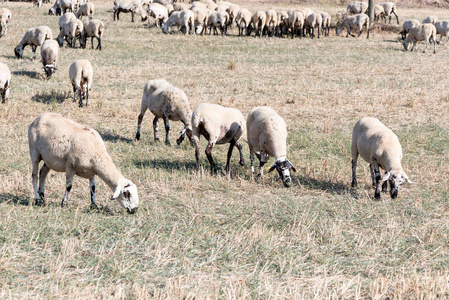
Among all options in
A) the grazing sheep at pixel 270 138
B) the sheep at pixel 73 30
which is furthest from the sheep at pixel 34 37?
the grazing sheep at pixel 270 138

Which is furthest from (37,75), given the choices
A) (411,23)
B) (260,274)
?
(411,23)

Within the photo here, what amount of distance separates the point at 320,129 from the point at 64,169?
7.18 metres

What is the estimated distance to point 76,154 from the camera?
6.73 m

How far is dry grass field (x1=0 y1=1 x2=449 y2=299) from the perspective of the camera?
507 centimetres

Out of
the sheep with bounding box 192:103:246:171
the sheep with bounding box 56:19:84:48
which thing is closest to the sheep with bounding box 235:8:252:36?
the sheep with bounding box 56:19:84:48

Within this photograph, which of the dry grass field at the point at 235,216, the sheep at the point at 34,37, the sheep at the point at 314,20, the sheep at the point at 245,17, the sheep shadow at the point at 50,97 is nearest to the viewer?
the dry grass field at the point at 235,216

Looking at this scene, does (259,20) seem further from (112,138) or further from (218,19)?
(112,138)

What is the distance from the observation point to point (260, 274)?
5266mm

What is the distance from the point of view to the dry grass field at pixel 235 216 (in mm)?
5074

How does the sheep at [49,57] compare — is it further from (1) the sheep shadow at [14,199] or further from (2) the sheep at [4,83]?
(1) the sheep shadow at [14,199]

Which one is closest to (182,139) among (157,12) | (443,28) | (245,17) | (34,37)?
(34,37)

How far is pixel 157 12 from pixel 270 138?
2497cm

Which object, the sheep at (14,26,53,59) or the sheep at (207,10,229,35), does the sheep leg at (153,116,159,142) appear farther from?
the sheep at (207,10,229,35)

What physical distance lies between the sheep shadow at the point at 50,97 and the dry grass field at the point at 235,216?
55 millimetres
